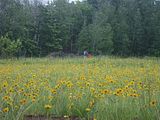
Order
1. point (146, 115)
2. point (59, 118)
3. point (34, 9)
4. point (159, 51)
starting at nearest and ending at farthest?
point (146, 115), point (59, 118), point (159, 51), point (34, 9)

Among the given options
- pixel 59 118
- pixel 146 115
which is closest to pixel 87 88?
pixel 59 118

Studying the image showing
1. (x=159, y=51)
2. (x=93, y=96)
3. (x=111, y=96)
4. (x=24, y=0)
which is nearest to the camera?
(x=93, y=96)

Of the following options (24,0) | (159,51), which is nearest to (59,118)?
(159,51)

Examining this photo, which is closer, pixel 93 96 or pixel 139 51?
pixel 93 96

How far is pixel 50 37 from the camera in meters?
48.0

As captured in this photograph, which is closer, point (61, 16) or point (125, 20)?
point (125, 20)

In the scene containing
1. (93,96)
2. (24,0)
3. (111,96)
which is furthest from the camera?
(24,0)

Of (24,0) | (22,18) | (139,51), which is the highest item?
(24,0)

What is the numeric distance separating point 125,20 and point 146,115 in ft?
146

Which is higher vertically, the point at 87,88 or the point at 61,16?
the point at 61,16

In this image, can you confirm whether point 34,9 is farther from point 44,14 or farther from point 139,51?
point 139,51

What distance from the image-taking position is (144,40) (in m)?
48.4

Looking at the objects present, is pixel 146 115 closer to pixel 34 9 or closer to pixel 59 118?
pixel 59 118

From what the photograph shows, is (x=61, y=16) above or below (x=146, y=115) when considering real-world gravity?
above
